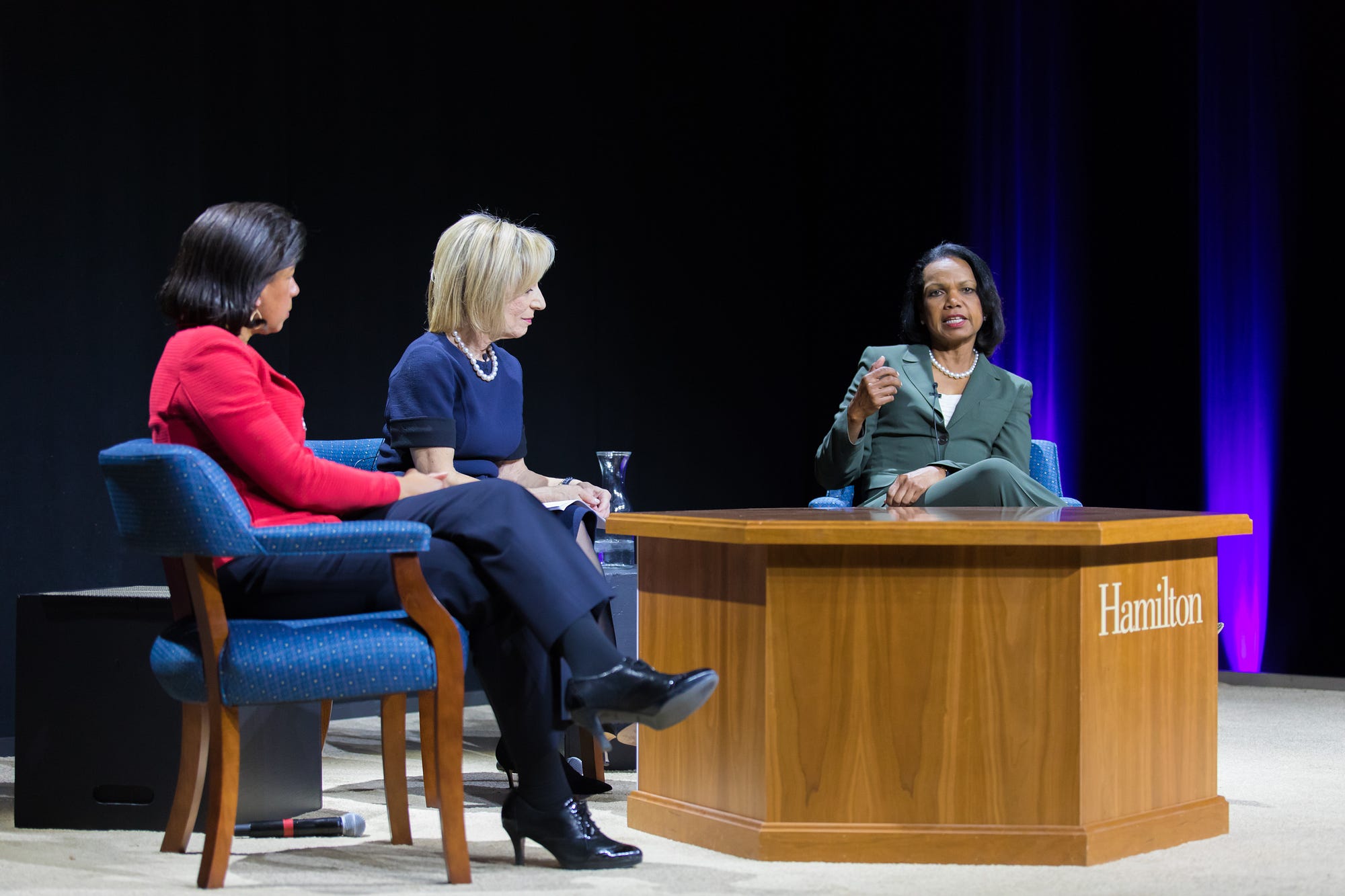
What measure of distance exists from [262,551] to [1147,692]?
4.98 ft

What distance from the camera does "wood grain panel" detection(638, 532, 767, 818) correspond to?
8.45 ft

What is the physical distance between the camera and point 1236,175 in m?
5.43

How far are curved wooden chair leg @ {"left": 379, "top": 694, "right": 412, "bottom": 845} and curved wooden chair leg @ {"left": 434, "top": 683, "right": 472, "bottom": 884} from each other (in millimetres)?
320

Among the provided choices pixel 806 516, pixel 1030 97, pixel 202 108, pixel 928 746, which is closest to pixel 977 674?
pixel 928 746

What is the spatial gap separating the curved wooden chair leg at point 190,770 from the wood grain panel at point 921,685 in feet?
3.18

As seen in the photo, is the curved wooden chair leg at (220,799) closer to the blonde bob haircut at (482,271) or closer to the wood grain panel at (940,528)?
the wood grain panel at (940,528)

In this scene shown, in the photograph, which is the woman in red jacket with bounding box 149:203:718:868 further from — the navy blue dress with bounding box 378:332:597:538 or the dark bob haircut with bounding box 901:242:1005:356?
the dark bob haircut with bounding box 901:242:1005:356

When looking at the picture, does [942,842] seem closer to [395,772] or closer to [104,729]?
[395,772]

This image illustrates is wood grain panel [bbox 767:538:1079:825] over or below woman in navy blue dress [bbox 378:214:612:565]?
below

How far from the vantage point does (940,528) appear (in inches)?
97.9

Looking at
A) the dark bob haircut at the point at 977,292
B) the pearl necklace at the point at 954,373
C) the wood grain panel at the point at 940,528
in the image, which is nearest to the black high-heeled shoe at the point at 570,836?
the wood grain panel at the point at 940,528

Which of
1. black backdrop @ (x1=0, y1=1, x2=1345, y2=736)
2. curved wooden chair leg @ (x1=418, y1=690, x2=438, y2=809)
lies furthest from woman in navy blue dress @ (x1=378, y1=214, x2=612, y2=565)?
black backdrop @ (x1=0, y1=1, x2=1345, y2=736)

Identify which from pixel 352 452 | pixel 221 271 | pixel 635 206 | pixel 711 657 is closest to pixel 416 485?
pixel 221 271

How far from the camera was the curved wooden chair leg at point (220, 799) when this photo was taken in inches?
91.9
